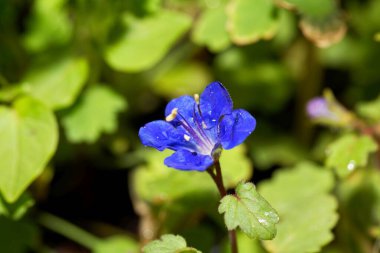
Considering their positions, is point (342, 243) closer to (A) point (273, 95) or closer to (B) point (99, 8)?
(A) point (273, 95)

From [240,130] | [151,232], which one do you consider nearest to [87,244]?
[151,232]

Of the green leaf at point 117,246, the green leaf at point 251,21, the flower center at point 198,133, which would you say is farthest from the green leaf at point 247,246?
the green leaf at point 251,21

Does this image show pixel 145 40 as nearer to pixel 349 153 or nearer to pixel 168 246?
pixel 349 153

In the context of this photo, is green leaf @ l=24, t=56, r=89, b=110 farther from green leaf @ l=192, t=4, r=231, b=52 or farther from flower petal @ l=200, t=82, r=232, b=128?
flower petal @ l=200, t=82, r=232, b=128

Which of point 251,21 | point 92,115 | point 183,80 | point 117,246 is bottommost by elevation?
point 117,246

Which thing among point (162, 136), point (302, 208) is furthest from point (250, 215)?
point (302, 208)

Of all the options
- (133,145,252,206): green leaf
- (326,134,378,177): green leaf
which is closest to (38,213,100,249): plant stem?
(133,145,252,206): green leaf
